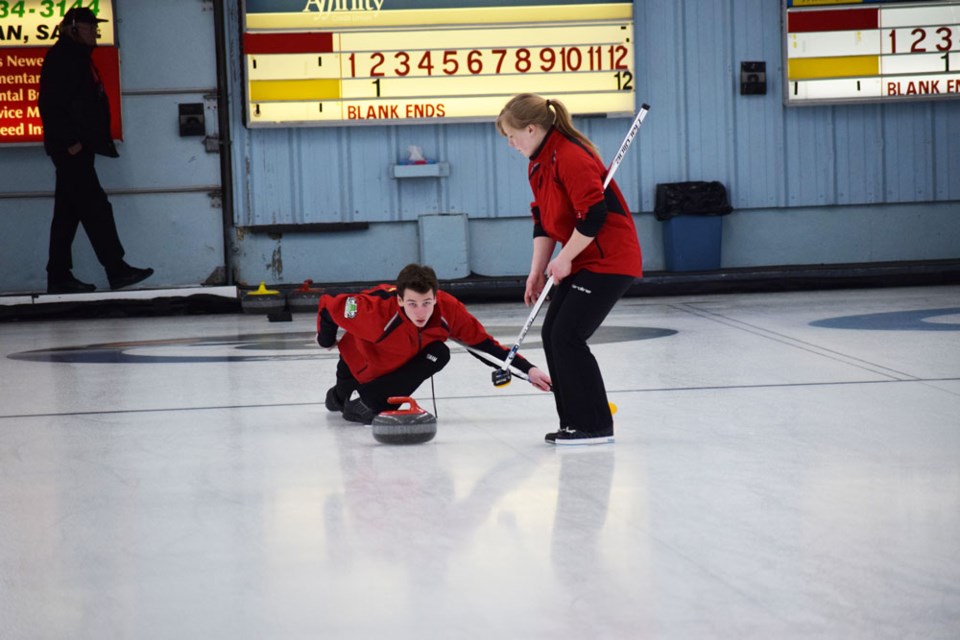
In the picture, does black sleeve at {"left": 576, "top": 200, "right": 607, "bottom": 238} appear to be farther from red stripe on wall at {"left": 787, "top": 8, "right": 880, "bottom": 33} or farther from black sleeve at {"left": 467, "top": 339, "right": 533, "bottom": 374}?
red stripe on wall at {"left": 787, "top": 8, "right": 880, "bottom": 33}

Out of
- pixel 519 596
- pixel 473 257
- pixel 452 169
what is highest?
pixel 452 169

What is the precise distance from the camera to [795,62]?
991 centimetres

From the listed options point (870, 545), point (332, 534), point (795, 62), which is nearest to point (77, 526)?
point (332, 534)

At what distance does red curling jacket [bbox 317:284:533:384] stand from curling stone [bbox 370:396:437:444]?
42 centimetres

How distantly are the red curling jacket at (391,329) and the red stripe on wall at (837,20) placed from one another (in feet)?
20.7

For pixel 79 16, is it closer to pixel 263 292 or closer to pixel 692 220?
pixel 263 292

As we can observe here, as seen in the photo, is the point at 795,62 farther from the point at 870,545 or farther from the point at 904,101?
the point at 870,545

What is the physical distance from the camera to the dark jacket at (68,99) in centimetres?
873

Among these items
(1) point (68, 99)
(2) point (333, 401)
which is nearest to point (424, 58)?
(1) point (68, 99)

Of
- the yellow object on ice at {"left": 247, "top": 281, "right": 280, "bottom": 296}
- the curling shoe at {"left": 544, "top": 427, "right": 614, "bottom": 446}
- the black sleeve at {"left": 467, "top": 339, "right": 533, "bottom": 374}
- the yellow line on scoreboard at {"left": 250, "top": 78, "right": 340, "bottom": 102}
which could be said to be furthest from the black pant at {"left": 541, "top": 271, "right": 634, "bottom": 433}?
the yellow line on scoreboard at {"left": 250, "top": 78, "right": 340, "bottom": 102}

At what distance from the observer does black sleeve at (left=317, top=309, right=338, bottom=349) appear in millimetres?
4582

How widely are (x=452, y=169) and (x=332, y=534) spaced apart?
7.20 m

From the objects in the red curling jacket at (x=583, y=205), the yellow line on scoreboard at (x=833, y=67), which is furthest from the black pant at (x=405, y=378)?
the yellow line on scoreboard at (x=833, y=67)

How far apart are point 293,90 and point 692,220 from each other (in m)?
3.22
